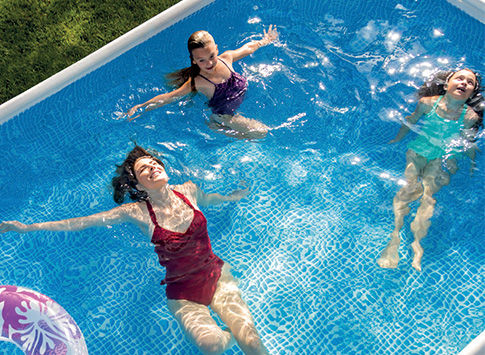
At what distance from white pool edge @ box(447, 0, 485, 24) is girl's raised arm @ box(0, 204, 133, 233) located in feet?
14.3

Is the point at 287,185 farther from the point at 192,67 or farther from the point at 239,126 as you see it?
the point at 192,67

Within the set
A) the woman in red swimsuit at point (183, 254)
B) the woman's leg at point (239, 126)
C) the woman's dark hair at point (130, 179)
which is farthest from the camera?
the woman's leg at point (239, 126)

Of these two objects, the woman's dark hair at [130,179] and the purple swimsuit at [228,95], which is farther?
the purple swimsuit at [228,95]

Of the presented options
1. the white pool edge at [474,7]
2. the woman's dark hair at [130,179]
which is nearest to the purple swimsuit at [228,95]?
the woman's dark hair at [130,179]

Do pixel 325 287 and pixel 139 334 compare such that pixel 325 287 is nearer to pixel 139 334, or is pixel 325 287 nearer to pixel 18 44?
pixel 139 334

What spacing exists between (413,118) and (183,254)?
2.55m

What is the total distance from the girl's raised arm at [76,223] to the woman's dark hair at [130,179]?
0.15 meters

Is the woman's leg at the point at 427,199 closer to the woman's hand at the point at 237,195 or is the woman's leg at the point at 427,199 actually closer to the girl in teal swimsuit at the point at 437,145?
the girl in teal swimsuit at the point at 437,145

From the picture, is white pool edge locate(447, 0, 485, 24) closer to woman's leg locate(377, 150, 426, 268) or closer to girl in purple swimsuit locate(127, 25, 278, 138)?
woman's leg locate(377, 150, 426, 268)

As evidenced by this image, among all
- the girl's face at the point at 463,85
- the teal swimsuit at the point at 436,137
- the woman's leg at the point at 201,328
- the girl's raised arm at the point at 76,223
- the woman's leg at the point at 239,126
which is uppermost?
the girl's face at the point at 463,85

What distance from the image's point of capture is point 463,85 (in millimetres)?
4016

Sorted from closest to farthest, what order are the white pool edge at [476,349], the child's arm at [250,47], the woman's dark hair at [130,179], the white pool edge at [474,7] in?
the white pool edge at [476,349] → the woman's dark hair at [130,179] → the child's arm at [250,47] → the white pool edge at [474,7]

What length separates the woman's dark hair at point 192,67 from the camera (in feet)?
13.5

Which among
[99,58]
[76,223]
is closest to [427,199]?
[76,223]
